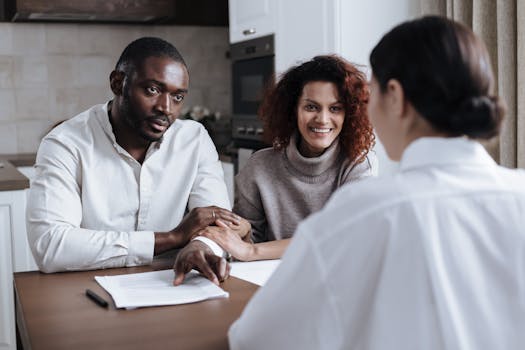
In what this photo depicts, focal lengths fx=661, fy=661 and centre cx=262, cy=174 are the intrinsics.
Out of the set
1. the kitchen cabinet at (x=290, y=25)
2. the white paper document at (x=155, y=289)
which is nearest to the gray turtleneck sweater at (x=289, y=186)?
the white paper document at (x=155, y=289)

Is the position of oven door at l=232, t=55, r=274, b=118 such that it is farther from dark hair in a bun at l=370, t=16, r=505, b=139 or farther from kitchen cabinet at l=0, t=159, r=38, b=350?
dark hair in a bun at l=370, t=16, r=505, b=139

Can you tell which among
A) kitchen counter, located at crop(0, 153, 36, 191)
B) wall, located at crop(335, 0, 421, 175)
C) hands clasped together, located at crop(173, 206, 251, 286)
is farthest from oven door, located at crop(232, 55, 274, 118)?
hands clasped together, located at crop(173, 206, 251, 286)

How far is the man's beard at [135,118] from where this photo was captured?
71.3 inches

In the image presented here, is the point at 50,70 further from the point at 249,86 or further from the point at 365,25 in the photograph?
the point at 365,25

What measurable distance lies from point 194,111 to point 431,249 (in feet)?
11.3

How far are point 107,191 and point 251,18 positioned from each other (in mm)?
1923

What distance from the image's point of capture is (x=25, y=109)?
4.09 meters

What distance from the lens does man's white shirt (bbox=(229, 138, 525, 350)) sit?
0.80 metres

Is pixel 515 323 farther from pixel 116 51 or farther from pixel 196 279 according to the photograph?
pixel 116 51

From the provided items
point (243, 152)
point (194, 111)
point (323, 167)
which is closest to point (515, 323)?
A: point (323, 167)

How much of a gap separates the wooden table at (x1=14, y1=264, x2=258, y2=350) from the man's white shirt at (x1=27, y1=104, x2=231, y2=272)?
0.19 meters

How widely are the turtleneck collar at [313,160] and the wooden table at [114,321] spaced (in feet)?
2.04

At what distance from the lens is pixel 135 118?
182cm

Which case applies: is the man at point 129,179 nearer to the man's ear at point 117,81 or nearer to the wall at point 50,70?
the man's ear at point 117,81
